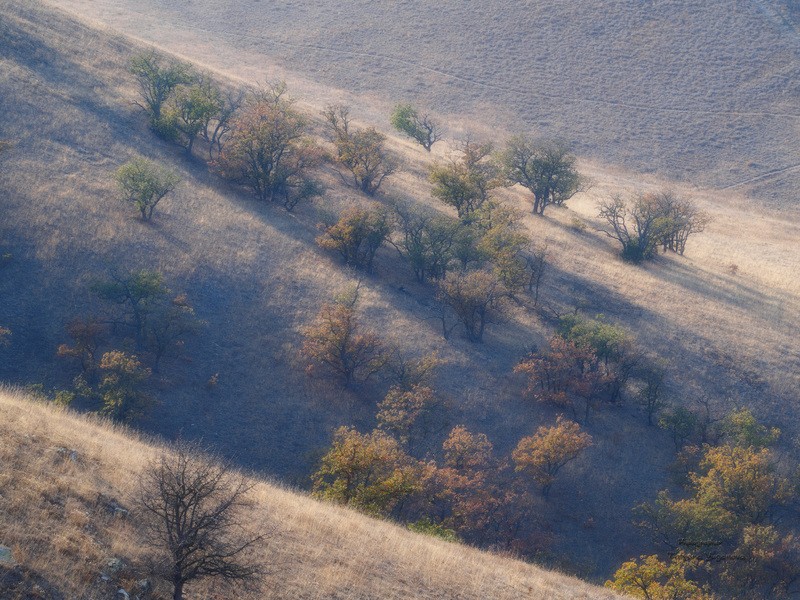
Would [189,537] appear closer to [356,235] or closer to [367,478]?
[367,478]

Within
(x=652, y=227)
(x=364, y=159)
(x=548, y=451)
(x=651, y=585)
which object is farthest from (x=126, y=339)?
(x=652, y=227)

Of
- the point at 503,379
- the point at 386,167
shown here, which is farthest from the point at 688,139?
the point at 503,379

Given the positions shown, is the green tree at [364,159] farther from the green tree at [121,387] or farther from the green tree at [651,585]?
the green tree at [651,585]

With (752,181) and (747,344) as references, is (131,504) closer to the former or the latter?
(747,344)

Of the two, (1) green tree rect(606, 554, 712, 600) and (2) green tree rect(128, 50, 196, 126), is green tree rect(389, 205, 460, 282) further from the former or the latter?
(1) green tree rect(606, 554, 712, 600)

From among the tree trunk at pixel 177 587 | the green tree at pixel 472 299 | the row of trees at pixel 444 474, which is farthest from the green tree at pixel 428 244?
the tree trunk at pixel 177 587

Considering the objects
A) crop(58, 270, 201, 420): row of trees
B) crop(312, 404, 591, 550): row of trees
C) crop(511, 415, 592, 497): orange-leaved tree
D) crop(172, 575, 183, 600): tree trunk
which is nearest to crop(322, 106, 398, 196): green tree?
crop(58, 270, 201, 420): row of trees
